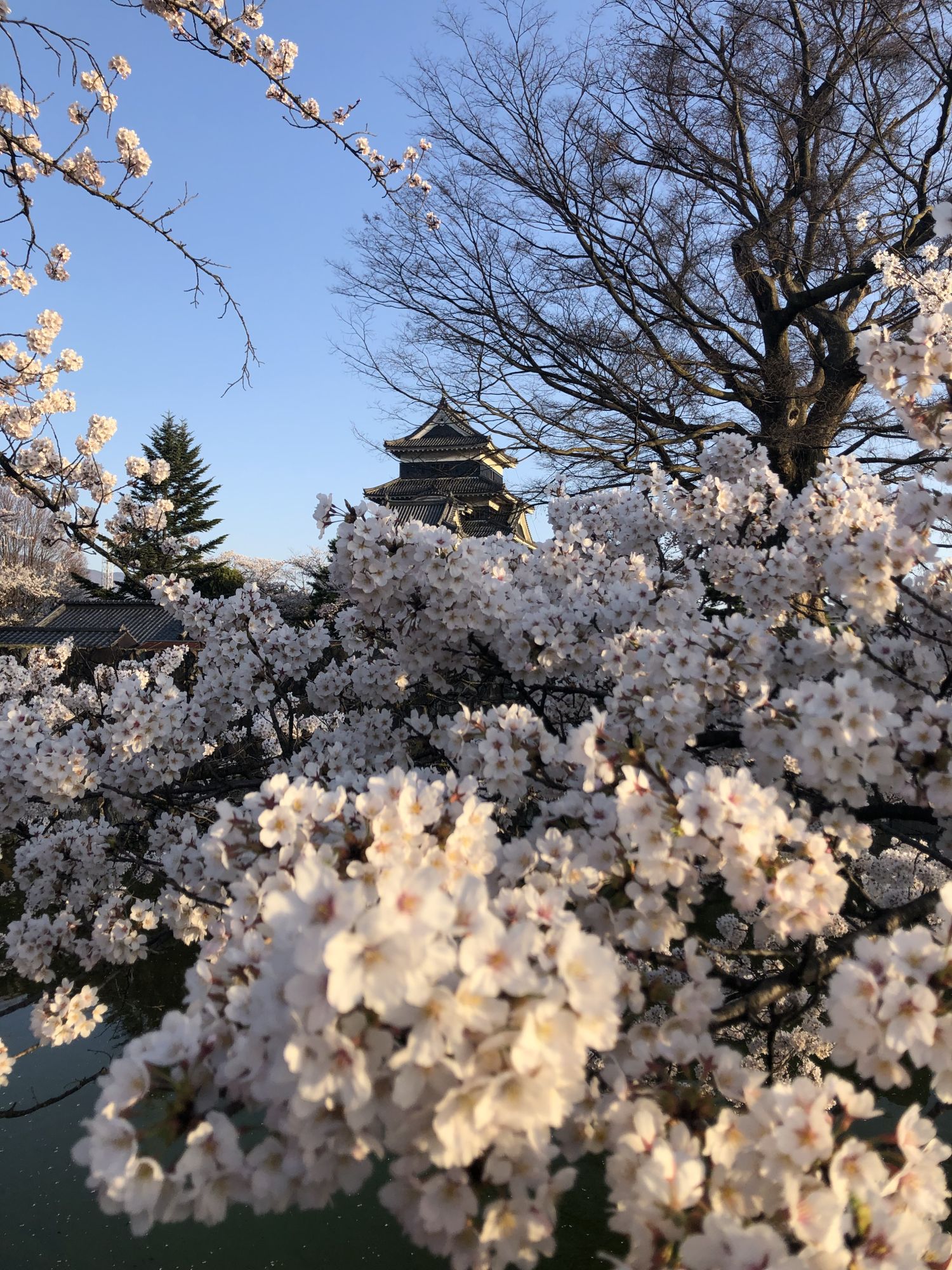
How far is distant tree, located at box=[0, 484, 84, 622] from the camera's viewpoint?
28.4m

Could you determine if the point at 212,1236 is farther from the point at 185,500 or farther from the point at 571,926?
the point at 185,500

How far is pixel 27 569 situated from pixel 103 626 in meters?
9.29

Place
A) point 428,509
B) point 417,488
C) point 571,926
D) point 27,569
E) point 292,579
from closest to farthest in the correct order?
point 571,926, point 428,509, point 417,488, point 27,569, point 292,579

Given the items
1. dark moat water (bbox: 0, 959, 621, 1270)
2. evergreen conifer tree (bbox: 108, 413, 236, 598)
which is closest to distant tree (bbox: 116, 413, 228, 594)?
evergreen conifer tree (bbox: 108, 413, 236, 598)

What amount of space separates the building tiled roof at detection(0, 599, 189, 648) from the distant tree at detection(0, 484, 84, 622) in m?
2.52

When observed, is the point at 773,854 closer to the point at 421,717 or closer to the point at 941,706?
the point at 941,706

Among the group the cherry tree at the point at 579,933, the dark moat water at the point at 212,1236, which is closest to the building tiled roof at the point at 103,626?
the dark moat water at the point at 212,1236

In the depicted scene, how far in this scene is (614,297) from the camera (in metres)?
8.72

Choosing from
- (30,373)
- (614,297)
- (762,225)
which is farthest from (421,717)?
(762,225)

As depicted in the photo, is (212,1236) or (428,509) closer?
(212,1236)

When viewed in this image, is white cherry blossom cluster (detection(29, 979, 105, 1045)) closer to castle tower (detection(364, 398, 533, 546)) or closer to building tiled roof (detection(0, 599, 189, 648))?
castle tower (detection(364, 398, 533, 546))

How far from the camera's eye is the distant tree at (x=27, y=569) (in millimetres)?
28375

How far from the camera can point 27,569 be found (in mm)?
29844

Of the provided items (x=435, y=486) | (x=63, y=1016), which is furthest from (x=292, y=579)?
(x=63, y=1016)
